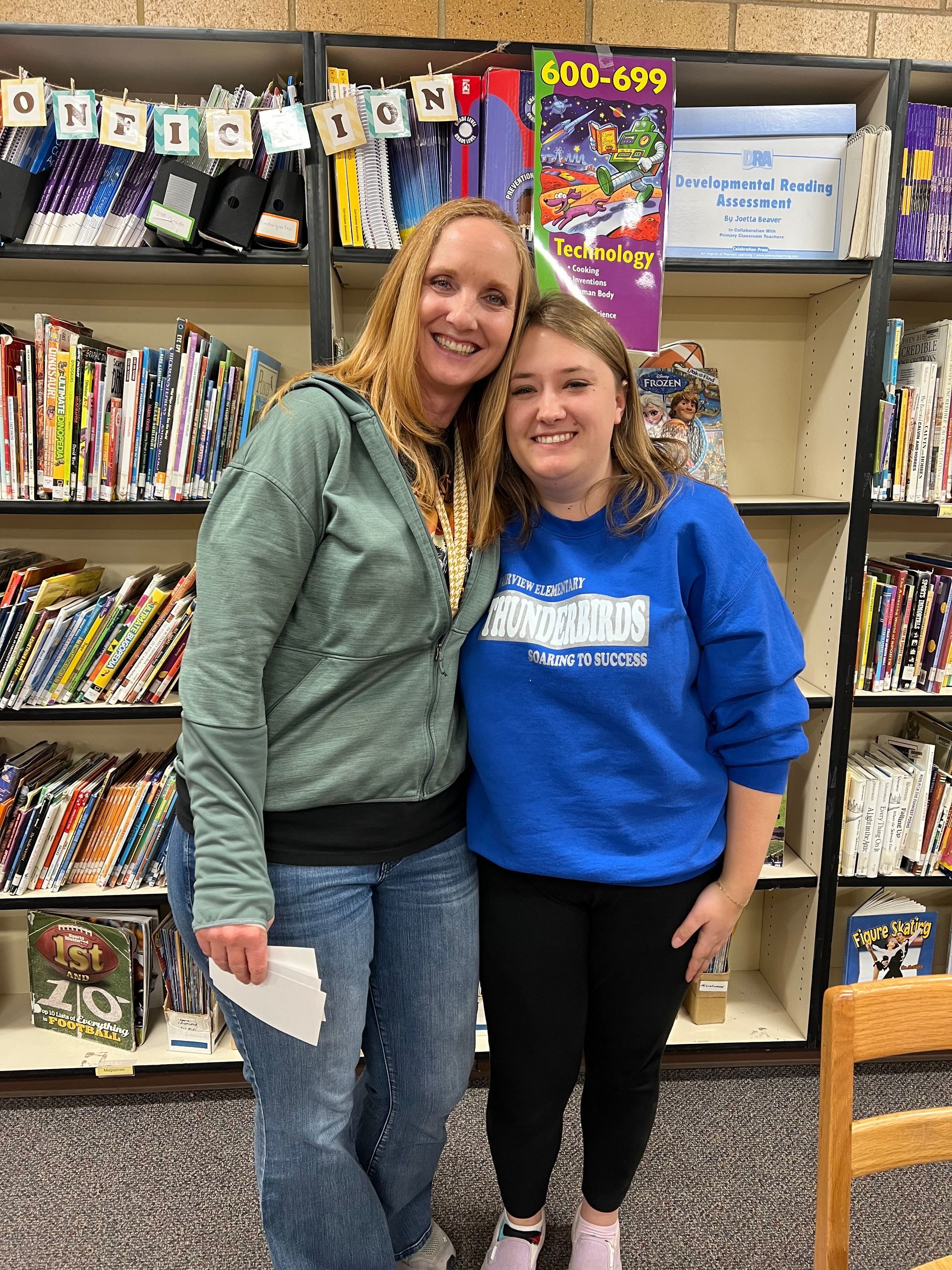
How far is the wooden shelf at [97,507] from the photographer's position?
1761 millimetres

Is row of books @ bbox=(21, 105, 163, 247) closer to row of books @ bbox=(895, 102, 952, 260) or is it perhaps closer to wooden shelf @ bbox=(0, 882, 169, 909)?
wooden shelf @ bbox=(0, 882, 169, 909)

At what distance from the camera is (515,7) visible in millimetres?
1956

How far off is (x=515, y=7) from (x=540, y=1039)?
221 centimetres

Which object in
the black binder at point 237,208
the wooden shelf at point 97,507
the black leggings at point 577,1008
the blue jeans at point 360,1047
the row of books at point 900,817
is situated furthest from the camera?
the row of books at point 900,817

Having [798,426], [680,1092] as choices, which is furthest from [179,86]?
[680,1092]

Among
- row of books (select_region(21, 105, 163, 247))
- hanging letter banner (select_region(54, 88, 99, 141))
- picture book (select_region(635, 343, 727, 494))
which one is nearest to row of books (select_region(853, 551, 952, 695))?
picture book (select_region(635, 343, 727, 494))

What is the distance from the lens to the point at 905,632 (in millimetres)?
1970

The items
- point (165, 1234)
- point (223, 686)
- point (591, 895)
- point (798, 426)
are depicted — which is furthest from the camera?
point (798, 426)

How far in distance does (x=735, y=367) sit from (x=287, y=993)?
179 centimetres

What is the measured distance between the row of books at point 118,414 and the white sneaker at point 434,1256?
59.5 inches

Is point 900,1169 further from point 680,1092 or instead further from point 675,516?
point 675,516

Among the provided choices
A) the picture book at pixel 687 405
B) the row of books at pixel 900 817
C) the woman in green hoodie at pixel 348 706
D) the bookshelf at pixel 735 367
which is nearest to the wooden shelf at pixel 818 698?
the bookshelf at pixel 735 367

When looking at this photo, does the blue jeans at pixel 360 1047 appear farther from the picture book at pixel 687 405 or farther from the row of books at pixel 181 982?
the picture book at pixel 687 405

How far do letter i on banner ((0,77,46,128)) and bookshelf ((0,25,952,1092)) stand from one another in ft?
0.36
